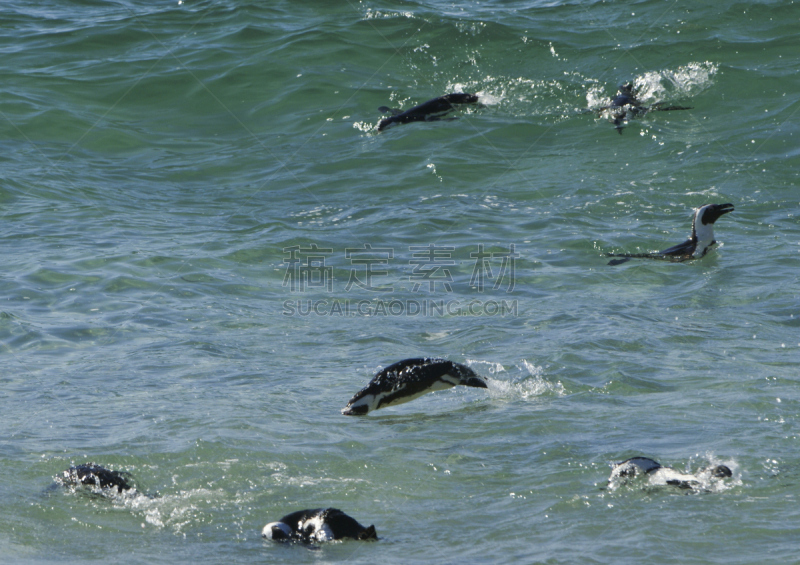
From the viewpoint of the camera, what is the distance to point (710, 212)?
31.2ft

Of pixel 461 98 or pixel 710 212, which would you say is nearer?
pixel 710 212

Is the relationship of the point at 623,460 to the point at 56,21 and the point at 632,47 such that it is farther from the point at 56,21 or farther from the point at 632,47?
the point at 56,21

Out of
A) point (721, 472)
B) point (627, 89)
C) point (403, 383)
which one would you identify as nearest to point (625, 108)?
point (627, 89)

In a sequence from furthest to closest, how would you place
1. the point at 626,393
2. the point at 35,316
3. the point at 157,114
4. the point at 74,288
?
the point at 157,114, the point at 74,288, the point at 35,316, the point at 626,393

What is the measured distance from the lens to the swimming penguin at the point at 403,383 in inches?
219

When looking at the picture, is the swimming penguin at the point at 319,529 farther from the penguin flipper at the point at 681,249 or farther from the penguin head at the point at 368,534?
the penguin flipper at the point at 681,249

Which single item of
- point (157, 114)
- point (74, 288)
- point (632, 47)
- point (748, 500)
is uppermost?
point (632, 47)


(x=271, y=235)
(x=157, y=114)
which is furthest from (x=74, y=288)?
(x=157, y=114)

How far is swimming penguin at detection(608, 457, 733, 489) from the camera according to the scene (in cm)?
436

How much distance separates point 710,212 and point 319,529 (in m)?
6.84

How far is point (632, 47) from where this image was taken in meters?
15.6

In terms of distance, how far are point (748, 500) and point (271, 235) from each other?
6.86 meters

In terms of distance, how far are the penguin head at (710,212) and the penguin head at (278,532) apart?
673 cm

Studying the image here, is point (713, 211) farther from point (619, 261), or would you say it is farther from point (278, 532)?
point (278, 532)
